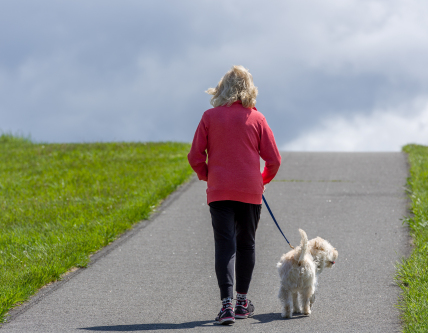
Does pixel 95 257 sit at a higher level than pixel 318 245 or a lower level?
lower

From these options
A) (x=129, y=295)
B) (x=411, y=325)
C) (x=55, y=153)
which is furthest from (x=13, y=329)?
(x=55, y=153)

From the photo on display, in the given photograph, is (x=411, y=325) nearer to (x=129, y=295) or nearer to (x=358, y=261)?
(x=358, y=261)

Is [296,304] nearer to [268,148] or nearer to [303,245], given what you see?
[303,245]

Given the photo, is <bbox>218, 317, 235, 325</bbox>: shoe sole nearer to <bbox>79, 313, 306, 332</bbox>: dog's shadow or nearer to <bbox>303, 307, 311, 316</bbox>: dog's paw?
<bbox>79, 313, 306, 332</bbox>: dog's shadow

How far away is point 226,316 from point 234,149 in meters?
1.55

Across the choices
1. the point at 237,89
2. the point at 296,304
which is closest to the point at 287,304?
the point at 296,304

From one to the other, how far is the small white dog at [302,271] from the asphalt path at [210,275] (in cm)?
15

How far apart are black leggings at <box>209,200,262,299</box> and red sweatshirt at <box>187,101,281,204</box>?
0.11 meters

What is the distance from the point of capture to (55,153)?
1673 centimetres

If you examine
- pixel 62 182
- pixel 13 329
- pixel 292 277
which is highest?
pixel 62 182

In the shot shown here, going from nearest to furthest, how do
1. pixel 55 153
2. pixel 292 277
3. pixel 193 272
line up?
pixel 292 277 → pixel 193 272 → pixel 55 153

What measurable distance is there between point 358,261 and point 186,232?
9.16 feet

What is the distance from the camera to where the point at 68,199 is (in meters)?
10.9

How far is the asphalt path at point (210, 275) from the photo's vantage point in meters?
4.96
